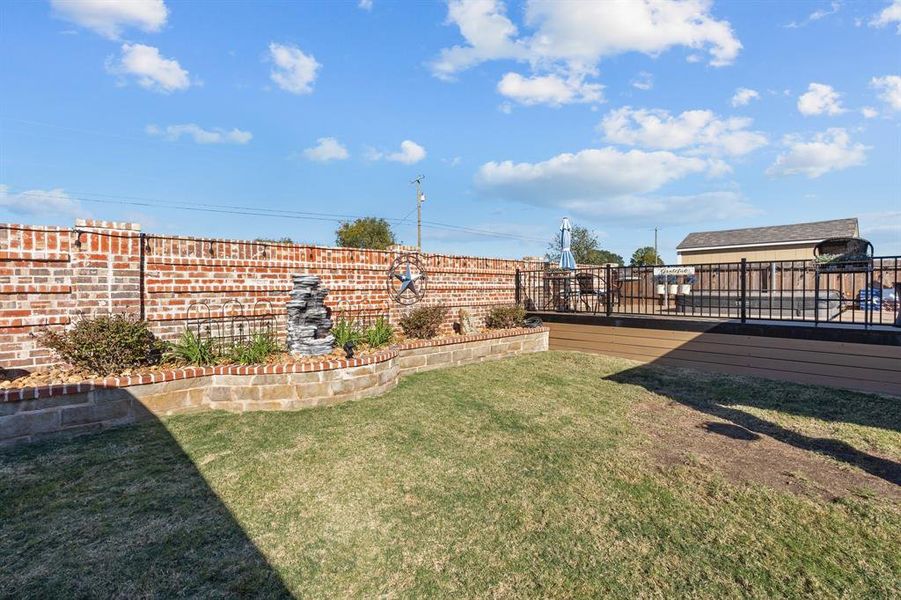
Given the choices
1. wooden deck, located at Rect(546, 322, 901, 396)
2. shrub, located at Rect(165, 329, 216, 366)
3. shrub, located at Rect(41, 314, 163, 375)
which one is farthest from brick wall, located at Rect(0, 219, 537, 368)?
wooden deck, located at Rect(546, 322, 901, 396)

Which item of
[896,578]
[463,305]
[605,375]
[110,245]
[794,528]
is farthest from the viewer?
[463,305]

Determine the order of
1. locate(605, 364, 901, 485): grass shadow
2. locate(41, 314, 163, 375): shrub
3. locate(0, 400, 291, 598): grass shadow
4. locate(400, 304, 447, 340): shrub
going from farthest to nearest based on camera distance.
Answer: locate(400, 304, 447, 340): shrub
locate(41, 314, 163, 375): shrub
locate(605, 364, 901, 485): grass shadow
locate(0, 400, 291, 598): grass shadow

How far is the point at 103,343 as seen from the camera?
4297 mm

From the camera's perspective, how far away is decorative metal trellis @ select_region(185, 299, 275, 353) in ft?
18.0

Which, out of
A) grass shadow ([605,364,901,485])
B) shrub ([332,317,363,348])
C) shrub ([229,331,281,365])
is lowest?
grass shadow ([605,364,901,485])

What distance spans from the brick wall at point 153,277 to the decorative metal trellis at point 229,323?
0.02 meters

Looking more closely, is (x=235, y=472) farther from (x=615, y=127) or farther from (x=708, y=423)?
(x=615, y=127)

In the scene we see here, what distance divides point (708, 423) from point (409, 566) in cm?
382

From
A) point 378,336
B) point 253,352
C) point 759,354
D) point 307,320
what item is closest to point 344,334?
point 378,336

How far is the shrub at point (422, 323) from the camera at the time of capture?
291 inches

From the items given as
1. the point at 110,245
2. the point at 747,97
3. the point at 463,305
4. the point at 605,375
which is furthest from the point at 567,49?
the point at 110,245

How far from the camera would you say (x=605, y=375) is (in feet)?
22.1

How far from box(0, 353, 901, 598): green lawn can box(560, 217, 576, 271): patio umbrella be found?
5.98 m

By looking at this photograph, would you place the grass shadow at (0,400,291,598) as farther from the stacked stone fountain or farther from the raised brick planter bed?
the stacked stone fountain
